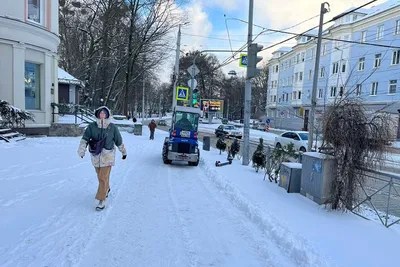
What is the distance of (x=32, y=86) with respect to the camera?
15586 mm

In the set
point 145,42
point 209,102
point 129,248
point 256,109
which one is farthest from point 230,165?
point 256,109

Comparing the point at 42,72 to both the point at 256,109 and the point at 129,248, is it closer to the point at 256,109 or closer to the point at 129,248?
the point at 129,248

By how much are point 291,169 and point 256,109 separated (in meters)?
77.9

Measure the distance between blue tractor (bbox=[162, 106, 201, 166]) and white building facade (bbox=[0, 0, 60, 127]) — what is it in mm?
8412

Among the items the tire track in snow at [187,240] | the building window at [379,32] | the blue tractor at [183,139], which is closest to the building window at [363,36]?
the building window at [379,32]

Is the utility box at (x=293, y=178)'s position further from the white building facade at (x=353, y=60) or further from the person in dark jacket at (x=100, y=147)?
the white building facade at (x=353, y=60)

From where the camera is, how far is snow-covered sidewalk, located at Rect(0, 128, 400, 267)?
3744 millimetres

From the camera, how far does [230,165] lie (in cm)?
1105

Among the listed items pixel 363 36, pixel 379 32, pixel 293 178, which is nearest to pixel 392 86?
pixel 379 32

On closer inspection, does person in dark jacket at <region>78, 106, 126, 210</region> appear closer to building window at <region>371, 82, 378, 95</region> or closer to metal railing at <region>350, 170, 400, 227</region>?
metal railing at <region>350, 170, 400, 227</region>

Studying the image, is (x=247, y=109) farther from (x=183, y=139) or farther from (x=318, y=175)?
(x=318, y=175)

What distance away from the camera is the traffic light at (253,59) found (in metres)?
10.8

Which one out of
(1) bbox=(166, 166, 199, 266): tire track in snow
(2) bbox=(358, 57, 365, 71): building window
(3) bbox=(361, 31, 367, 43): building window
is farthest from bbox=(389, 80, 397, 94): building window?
(1) bbox=(166, 166, 199, 266): tire track in snow

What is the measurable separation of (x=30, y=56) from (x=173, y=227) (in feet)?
46.5
